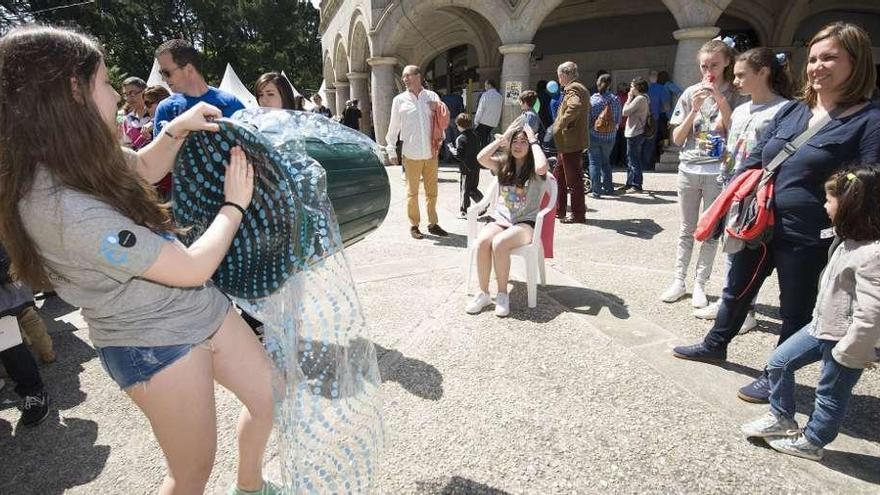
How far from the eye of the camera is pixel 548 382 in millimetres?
2732

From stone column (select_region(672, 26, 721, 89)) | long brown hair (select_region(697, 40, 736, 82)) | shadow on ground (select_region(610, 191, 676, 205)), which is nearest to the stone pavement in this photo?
long brown hair (select_region(697, 40, 736, 82))

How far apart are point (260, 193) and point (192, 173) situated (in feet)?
0.95

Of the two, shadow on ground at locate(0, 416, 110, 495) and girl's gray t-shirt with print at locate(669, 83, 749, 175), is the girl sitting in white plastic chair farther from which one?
shadow on ground at locate(0, 416, 110, 495)

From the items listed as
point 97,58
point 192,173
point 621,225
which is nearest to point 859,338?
point 192,173

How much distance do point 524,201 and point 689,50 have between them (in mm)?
6816

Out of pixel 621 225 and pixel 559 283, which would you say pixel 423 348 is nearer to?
pixel 559 283

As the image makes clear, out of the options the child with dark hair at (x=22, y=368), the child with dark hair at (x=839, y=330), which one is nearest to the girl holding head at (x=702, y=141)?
the child with dark hair at (x=839, y=330)

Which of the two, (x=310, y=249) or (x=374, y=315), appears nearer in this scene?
(x=310, y=249)

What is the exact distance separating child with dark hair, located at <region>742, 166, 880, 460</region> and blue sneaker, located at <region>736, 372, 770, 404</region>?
0.29 metres

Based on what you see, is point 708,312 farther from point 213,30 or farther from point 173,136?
point 213,30

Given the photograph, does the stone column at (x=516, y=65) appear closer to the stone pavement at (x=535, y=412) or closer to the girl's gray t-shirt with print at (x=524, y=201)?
the girl's gray t-shirt with print at (x=524, y=201)

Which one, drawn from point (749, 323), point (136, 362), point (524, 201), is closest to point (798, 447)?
point (749, 323)

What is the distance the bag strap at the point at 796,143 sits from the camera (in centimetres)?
220

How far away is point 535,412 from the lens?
2477 mm
